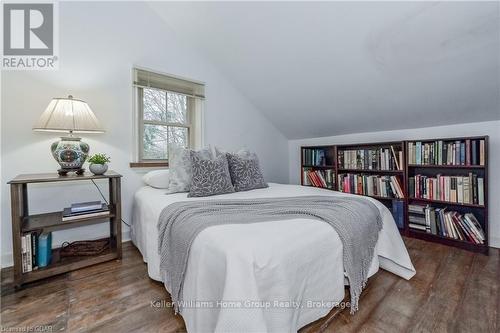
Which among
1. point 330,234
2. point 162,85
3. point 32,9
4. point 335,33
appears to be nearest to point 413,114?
point 335,33

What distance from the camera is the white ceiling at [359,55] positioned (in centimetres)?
161

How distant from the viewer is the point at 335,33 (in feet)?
6.36

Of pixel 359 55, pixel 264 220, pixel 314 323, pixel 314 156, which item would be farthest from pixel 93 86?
pixel 314 156

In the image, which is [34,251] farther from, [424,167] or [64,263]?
[424,167]

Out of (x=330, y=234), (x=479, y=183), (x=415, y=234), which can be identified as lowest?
(x=415, y=234)

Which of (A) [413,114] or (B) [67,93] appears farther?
(A) [413,114]

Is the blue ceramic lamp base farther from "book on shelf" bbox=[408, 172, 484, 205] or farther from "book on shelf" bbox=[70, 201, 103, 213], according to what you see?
"book on shelf" bbox=[408, 172, 484, 205]

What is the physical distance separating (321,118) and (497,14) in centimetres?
177

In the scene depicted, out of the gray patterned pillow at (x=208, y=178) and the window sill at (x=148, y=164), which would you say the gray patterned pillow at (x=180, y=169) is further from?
the window sill at (x=148, y=164)

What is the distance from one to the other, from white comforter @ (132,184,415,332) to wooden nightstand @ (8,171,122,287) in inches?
43.3

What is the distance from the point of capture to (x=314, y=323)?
1.20m

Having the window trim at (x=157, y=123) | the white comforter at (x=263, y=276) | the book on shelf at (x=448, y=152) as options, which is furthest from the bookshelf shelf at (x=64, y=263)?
the book on shelf at (x=448, y=152)

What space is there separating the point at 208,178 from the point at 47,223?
3.84 feet

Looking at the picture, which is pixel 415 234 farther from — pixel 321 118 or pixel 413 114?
pixel 321 118
